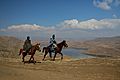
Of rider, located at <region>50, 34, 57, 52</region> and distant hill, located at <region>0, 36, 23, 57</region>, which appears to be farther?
distant hill, located at <region>0, 36, 23, 57</region>

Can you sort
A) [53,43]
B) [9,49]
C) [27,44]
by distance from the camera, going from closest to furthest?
[27,44] < [53,43] < [9,49]

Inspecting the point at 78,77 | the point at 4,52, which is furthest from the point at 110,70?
the point at 4,52

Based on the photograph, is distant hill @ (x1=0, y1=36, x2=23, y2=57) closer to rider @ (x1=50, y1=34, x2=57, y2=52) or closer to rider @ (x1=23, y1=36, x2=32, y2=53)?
rider @ (x1=50, y1=34, x2=57, y2=52)

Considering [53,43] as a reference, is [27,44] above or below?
below

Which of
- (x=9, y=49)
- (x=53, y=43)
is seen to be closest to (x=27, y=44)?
(x=53, y=43)

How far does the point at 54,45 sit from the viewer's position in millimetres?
27203

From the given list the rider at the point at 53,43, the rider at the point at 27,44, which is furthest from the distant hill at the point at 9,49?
the rider at the point at 27,44

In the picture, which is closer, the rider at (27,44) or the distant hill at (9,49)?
the rider at (27,44)

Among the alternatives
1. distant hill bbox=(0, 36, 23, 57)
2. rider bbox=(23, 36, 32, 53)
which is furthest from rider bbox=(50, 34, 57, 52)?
distant hill bbox=(0, 36, 23, 57)

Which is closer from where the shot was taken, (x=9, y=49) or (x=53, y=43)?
(x=53, y=43)

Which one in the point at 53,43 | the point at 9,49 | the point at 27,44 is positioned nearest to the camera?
the point at 27,44

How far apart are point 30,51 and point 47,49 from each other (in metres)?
3.93

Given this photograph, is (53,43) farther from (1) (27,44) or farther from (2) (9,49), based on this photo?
(2) (9,49)

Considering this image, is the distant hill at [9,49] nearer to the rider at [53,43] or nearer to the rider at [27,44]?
the rider at [53,43]
